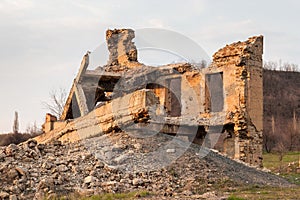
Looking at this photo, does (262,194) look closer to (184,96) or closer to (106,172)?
(106,172)

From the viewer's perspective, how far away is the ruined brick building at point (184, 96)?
1459 centimetres

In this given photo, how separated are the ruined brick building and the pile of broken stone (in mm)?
1026

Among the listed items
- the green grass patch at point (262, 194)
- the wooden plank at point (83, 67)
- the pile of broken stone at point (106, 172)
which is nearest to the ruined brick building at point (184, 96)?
the wooden plank at point (83, 67)

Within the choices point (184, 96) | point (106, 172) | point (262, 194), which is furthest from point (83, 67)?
point (262, 194)

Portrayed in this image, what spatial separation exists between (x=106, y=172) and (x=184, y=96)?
1268 cm

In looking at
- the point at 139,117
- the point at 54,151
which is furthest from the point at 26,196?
the point at 139,117

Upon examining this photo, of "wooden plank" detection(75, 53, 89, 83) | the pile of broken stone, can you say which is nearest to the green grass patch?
the pile of broken stone

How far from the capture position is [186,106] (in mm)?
22953

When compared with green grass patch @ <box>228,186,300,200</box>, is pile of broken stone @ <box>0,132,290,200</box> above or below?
above

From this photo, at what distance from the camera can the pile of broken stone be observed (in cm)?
1014

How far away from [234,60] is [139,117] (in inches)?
335

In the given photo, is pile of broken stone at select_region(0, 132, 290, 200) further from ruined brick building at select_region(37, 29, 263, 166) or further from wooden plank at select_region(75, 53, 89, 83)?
wooden plank at select_region(75, 53, 89, 83)

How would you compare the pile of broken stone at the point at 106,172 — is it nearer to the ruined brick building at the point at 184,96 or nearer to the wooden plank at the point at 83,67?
the ruined brick building at the point at 184,96

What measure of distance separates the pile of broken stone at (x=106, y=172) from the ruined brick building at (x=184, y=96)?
103 cm
